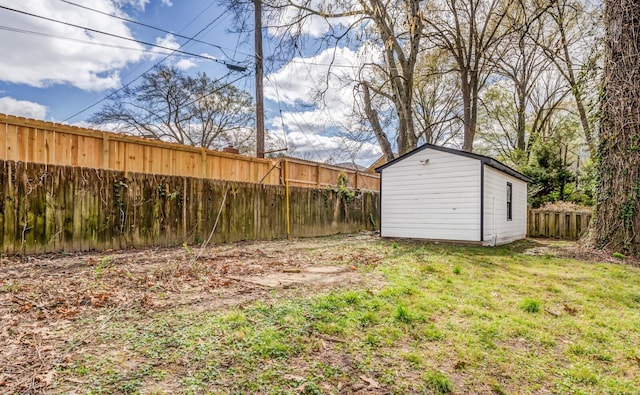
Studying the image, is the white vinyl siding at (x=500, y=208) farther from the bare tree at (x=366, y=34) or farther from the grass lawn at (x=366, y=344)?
the grass lawn at (x=366, y=344)

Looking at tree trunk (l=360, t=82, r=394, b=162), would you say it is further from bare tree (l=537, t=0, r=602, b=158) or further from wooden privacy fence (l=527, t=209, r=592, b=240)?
wooden privacy fence (l=527, t=209, r=592, b=240)

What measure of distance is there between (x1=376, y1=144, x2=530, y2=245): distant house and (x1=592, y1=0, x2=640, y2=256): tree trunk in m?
2.20

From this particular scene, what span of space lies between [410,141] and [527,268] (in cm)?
703

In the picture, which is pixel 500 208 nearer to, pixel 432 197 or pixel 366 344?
pixel 432 197

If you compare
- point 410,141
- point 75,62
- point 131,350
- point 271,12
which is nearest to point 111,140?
point 131,350

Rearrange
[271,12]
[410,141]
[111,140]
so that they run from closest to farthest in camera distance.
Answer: [111,140]
[271,12]
[410,141]

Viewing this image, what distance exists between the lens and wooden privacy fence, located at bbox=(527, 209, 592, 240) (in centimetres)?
1099

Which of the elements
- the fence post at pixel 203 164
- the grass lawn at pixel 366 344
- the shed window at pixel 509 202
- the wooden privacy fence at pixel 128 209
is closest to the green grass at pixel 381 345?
the grass lawn at pixel 366 344

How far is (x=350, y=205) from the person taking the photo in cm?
1193

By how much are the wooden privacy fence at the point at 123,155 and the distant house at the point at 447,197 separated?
2976mm

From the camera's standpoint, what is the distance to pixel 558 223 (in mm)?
11672

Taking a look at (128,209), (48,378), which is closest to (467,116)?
(128,209)

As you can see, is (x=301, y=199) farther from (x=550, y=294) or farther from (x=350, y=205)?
(x=550, y=294)

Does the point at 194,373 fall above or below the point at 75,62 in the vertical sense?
below
